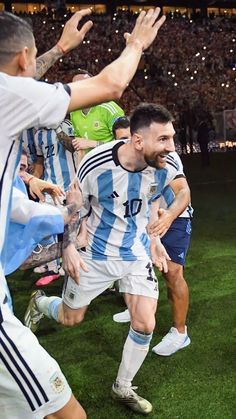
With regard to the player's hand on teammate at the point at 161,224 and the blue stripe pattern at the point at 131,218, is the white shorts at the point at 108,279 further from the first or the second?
the player's hand on teammate at the point at 161,224

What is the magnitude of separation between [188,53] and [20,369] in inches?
989

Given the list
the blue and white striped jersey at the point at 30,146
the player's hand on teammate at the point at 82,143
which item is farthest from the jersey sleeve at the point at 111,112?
the blue and white striped jersey at the point at 30,146

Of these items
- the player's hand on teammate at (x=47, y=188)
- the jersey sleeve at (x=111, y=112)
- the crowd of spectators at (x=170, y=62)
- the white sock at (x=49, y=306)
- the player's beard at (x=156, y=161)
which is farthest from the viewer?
the crowd of spectators at (x=170, y=62)

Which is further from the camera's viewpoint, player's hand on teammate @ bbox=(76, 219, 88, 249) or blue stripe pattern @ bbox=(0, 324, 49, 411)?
player's hand on teammate @ bbox=(76, 219, 88, 249)

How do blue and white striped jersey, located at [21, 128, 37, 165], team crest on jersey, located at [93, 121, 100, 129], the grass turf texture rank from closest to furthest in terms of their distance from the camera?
the grass turf texture → team crest on jersey, located at [93, 121, 100, 129] → blue and white striped jersey, located at [21, 128, 37, 165]

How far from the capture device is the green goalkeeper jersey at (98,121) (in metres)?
5.95

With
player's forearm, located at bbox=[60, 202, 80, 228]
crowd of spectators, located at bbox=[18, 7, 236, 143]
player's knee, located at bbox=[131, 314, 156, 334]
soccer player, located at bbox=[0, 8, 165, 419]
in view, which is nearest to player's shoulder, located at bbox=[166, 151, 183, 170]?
player's knee, located at bbox=[131, 314, 156, 334]

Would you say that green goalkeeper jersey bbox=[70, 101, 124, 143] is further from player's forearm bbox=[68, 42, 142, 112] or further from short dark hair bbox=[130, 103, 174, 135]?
player's forearm bbox=[68, 42, 142, 112]

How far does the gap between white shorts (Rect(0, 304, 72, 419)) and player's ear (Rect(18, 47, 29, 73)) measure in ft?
2.84

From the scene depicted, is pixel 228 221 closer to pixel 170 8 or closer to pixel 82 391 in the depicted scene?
pixel 82 391

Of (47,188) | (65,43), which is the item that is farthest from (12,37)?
(47,188)

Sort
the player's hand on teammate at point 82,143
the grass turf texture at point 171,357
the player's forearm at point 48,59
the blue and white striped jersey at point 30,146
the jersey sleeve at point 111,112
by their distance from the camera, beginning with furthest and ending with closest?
the blue and white striped jersey at point 30,146
the jersey sleeve at point 111,112
the player's hand on teammate at point 82,143
the grass turf texture at point 171,357
the player's forearm at point 48,59

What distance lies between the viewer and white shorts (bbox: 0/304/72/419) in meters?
2.22

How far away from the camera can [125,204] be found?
3.87 meters
